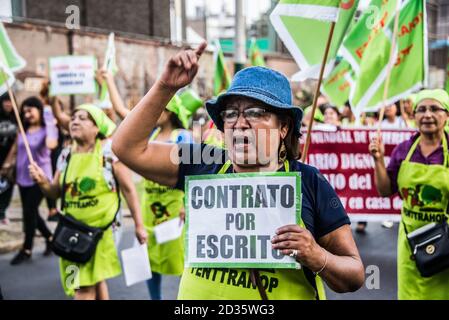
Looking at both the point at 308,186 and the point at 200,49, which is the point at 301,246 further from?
the point at 200,49

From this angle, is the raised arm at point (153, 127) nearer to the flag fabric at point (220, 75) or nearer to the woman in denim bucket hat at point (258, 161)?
the woman in denim bucket hat at point (258, 161)

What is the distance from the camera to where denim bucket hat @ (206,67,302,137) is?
212cm

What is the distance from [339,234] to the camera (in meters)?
2.15

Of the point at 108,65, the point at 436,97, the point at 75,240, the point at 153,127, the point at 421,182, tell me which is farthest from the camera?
the point at 108,65

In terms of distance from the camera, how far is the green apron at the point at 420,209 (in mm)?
3760

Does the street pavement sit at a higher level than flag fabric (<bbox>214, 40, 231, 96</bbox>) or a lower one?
lower

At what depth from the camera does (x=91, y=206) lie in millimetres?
4465

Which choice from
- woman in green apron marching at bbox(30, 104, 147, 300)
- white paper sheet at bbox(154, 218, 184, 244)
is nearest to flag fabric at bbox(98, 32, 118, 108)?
woman in green apron marching at bbox(30, 104, 147, 300)

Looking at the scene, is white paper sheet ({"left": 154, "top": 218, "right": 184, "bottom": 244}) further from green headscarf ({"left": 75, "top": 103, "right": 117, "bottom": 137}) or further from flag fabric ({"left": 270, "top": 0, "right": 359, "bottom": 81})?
flag fabric ({"left": 270, "top": 0, "right": 359, "bottom": 81})

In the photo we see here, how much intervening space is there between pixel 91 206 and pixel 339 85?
10.1ft

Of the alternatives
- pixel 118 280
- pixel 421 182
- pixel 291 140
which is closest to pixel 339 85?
pixel 421 182

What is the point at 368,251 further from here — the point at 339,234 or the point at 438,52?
the point at 438,52

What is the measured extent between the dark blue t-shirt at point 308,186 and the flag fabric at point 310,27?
3.01ft

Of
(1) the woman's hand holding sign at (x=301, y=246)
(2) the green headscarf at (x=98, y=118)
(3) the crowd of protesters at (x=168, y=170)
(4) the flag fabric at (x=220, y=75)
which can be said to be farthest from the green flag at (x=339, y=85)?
(1) the woman's hand holding sign at (x=301, y=246)
